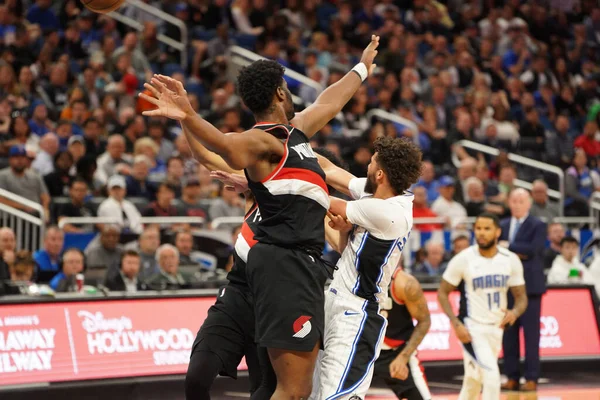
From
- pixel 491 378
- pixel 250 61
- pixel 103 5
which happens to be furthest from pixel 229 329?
pixel 250 61

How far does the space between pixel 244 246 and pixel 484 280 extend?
422 centimetres

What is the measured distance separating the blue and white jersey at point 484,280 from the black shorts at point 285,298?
4.21 metres

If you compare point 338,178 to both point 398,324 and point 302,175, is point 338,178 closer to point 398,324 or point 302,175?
point 302,175

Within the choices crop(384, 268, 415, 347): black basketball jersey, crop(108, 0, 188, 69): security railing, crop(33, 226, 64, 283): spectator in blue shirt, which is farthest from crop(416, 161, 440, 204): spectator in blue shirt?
crop(384, 268, 415, 347): black basketball jersey

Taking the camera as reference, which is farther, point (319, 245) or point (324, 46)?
point (324, 46)

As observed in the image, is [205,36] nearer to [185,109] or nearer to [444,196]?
[444,196]

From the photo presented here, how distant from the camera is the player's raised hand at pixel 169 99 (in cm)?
481

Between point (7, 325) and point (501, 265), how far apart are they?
466 cm

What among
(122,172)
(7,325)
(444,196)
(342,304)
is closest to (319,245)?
(342,304)

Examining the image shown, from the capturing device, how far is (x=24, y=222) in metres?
12.0

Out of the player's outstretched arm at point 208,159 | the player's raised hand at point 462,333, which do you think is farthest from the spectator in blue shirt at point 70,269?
the player's outstretched arm at point 208,159

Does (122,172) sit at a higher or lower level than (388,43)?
lower

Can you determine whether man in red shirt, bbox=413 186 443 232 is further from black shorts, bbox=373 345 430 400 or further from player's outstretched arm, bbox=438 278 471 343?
black shorts, bbox=373 345 430 400

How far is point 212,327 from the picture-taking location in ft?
18.8
